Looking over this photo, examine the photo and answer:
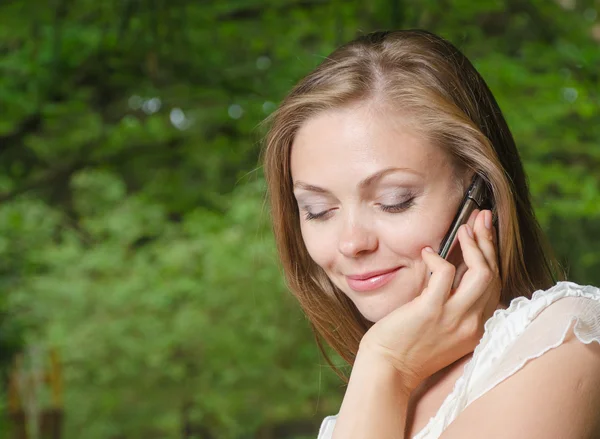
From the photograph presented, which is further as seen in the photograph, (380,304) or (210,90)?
(210,90)

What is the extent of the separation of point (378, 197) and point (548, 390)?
1.30ft

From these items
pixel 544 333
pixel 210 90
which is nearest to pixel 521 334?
pixel 544 333

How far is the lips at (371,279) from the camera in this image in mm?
1454

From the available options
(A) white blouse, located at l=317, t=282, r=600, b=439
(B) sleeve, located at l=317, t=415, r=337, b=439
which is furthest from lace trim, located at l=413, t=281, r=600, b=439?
(B) sleeve, located at l=317, t=415, r=337, b=439

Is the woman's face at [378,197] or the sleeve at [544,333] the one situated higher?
the woman's face at [378,197]

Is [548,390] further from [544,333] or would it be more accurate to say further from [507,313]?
[507,313]

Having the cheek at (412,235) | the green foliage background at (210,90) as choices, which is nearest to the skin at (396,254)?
the cheek at (412,235)

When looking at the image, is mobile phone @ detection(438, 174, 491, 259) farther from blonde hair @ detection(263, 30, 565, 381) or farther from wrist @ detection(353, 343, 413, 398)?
wrist @ detection(353, 343, 413, 398)

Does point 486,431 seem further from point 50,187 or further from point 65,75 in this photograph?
point 50,187

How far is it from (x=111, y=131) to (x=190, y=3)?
120 cm

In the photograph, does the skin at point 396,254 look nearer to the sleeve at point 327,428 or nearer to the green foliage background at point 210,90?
the sleeve at point 327,428

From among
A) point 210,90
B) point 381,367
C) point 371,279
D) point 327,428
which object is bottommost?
point 327,428

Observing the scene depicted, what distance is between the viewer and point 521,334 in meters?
1.30

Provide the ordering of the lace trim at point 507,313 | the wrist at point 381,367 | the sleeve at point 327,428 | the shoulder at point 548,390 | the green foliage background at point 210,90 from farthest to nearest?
the green foliage background at point 210,90
the sleeve at point 327,428
the wrist at point 381,367
the lace trim at point 507,313
the shoulder at point 548,390
